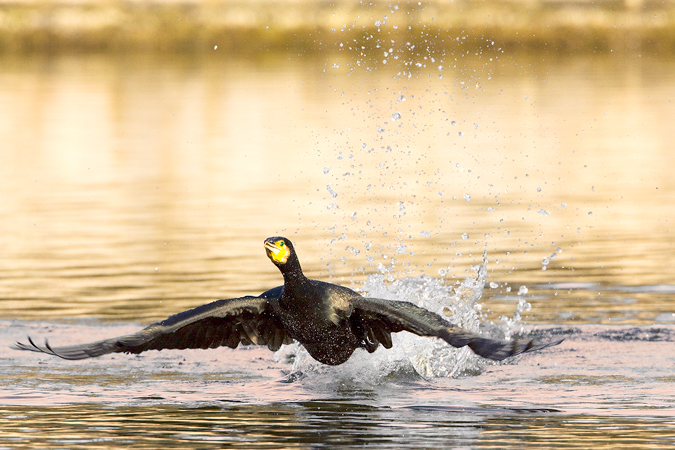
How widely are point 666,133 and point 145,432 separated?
24084mm

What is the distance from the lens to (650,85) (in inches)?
1804

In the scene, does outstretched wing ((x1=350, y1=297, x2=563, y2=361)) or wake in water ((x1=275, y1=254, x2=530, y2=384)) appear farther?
wake in water ((x1=275, y1=254, x2=530, y2=384))

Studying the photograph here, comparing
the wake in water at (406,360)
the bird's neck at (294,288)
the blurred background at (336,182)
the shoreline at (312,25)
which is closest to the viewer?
the bird's neck at (294,288)

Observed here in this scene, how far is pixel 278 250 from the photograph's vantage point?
10.8m

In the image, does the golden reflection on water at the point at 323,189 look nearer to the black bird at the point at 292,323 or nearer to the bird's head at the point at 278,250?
the black bird at the point at 292,323

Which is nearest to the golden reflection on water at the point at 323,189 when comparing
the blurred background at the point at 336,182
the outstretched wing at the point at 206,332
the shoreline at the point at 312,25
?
the blurred background at the point at 336,182

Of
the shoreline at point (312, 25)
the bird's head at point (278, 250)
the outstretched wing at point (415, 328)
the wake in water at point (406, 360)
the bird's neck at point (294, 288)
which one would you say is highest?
the shoreline at point (312, 25)

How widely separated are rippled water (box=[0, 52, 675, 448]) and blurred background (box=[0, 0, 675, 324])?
80 millimetres

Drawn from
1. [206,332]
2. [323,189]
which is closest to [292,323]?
[206,332]

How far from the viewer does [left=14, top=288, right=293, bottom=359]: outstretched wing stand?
10531 mm

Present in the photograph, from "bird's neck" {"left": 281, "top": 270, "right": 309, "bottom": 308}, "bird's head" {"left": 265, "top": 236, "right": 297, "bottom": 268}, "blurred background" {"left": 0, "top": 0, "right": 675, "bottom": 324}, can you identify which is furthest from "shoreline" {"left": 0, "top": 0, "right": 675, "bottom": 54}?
"bird's head" {"left": 265, "top": 236, "right": 297, "bottom": 268}

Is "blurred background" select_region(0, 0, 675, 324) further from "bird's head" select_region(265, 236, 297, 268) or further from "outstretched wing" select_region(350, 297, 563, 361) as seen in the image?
"bird's head" select_region(265, 236, 297, 268)

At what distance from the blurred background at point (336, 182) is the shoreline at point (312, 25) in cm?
593

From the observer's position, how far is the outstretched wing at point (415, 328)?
977cm
